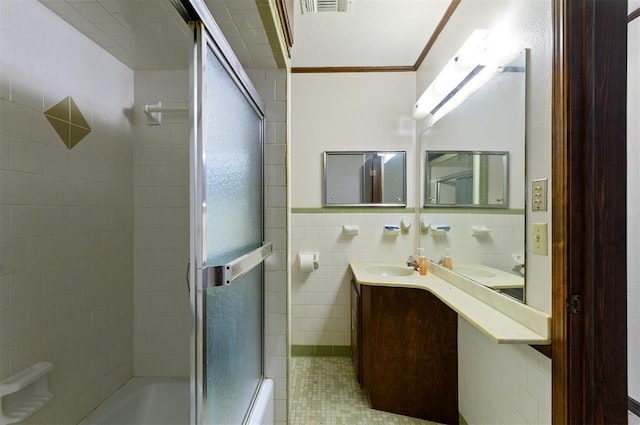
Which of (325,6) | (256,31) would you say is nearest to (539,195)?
(256,31)

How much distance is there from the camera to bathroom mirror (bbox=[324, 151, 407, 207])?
2.35 metres

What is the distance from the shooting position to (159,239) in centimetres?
160

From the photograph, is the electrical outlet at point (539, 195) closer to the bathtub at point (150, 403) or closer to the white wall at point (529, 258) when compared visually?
the white wall at point (529, 258)

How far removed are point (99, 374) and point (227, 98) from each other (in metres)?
1.55

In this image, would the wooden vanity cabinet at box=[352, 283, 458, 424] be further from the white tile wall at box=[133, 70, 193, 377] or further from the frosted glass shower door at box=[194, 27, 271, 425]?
the white tile wall at box=[133, 70, 193, 377]

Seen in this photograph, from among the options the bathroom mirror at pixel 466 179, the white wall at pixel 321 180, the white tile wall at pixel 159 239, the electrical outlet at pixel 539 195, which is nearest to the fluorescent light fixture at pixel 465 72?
the bathroom mirror at pixel 466 179

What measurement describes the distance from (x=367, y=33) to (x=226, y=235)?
1.85 meters

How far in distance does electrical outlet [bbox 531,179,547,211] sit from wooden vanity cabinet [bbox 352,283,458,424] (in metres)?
0.84

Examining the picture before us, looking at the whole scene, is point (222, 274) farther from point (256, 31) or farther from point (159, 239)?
point (159, 239)

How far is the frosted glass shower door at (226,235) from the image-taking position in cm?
74

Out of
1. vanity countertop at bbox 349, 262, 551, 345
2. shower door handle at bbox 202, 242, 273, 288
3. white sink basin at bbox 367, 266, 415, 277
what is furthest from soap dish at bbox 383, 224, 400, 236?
shower door handle at bbox 202, 242, 273, 288

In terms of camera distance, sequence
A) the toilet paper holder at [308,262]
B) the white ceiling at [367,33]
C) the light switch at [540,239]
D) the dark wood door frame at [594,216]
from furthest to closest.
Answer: the toilet paper holder at [308,262]
the white ceiling at [367,33]
the light switch at [540,239]
the dark wood door frame at [594,216]

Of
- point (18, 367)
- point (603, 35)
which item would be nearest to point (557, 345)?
point (603, 35)

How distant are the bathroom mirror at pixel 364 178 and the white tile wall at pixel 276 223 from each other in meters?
1.01
